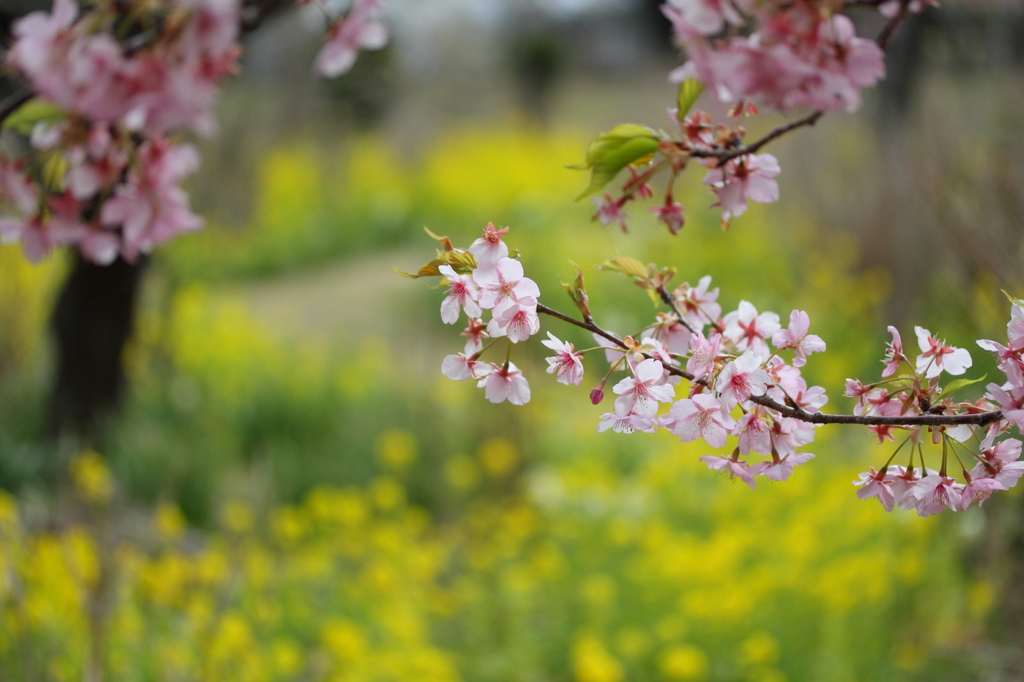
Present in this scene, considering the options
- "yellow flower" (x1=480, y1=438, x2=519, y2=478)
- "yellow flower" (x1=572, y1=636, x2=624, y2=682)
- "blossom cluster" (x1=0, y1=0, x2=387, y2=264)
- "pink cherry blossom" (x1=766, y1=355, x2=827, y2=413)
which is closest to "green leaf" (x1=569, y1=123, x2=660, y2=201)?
"pink cherry blossom" (x1=766, y1=355, x2=827, y2=413)

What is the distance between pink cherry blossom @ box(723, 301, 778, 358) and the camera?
79cm

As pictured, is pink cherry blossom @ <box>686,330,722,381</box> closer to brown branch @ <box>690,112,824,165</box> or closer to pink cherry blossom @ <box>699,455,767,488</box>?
pink cherry blossom @ <box>699,455,767,488</box>

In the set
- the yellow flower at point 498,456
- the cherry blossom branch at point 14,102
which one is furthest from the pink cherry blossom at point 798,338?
the yellow flower at point 498,456

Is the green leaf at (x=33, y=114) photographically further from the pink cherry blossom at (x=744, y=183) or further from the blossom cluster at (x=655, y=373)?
the pink cherry blossom at (x=744, y=183)

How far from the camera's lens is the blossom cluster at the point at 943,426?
665 mm

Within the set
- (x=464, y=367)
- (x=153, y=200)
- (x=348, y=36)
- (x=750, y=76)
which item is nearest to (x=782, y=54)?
(x=750, y=76)

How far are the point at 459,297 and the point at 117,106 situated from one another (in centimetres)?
31

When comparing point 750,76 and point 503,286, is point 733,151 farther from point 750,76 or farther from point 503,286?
point 503,286

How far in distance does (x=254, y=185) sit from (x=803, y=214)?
5310 millimetres

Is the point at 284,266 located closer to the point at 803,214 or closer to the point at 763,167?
the point at 803,214

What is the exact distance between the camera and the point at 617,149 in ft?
2.34

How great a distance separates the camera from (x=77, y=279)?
3.31 metres

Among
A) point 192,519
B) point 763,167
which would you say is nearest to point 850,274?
point 192,519

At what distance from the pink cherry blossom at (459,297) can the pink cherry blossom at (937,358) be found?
1.24 feet
